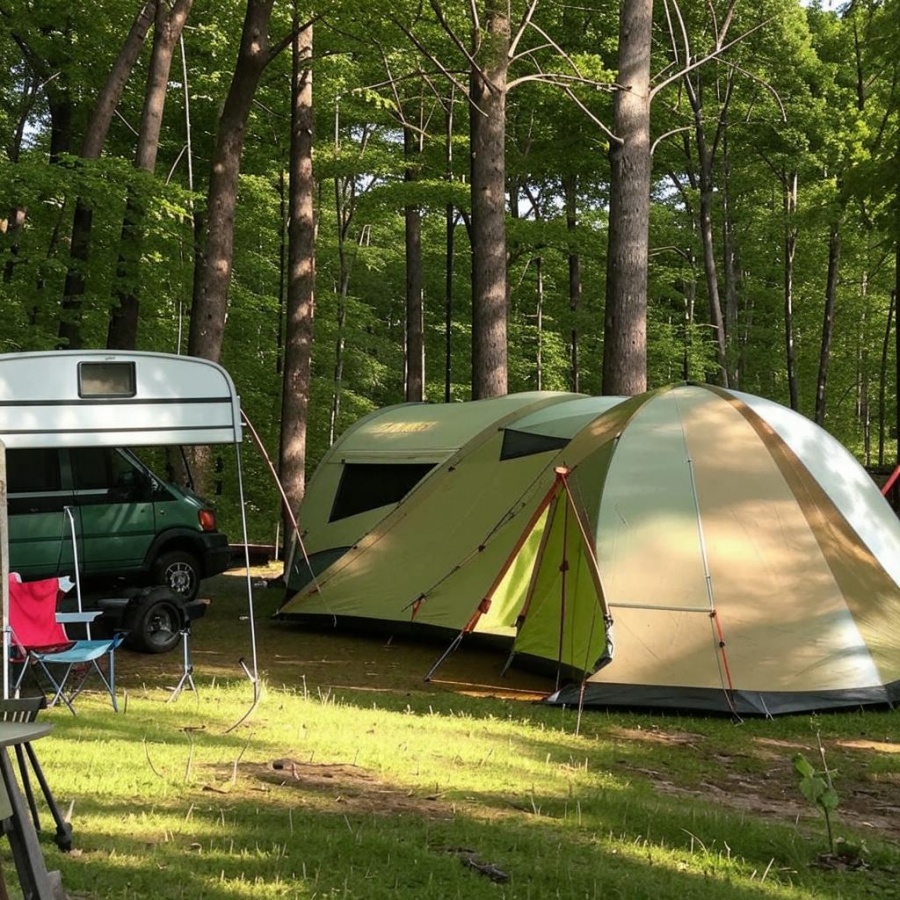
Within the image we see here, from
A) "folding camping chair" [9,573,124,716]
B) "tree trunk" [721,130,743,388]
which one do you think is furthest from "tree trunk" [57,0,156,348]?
"tree trunk" [721,130,743,388]

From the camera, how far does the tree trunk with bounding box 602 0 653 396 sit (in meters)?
10.2

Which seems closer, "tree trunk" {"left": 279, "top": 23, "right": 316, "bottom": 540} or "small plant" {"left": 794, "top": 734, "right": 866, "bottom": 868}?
"small plant" {"left": 794, "top": 734, "right": 866, "bottom": 868}

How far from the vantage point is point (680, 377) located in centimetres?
2542

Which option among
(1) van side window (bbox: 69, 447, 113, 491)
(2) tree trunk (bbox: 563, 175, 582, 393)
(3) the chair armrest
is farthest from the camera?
(2) tree trunk (bbox: 563, 175, 582, 393)

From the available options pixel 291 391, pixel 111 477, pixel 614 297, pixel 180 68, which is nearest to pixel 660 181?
pixel 180 68

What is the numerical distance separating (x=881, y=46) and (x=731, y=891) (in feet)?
29.6

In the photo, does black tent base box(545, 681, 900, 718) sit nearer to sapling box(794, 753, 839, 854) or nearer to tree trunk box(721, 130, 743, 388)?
sapling box(794, 753, 839, 854)

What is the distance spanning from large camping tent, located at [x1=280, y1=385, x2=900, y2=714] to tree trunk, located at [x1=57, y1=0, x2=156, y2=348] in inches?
319

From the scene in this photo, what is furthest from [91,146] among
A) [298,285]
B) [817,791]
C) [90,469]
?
[817,791]

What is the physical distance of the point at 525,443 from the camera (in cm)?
894

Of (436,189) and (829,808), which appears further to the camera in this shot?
(436,189)

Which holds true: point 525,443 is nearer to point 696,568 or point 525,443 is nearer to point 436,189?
point 696,568

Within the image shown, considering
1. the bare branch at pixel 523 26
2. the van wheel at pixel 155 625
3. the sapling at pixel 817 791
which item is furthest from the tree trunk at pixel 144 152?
the sapling at pixel 817 791

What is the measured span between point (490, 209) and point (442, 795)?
8.11 metres
